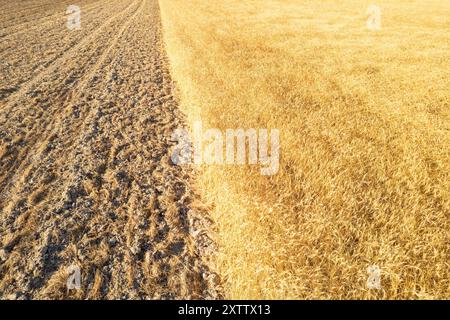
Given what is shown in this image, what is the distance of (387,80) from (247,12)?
24.2 meters

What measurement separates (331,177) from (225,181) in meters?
1.89

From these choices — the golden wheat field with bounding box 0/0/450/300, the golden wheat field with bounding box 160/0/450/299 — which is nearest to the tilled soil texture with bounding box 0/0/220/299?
Result: the golden wheat field with bounding box 0/0/450/300

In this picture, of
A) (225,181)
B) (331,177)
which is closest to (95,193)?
(225,181)

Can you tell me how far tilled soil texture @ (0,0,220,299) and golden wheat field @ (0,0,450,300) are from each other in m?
0.03

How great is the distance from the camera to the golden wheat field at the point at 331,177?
138 inches

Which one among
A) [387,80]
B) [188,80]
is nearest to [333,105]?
[387,80]

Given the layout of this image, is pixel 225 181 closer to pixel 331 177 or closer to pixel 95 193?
pixel 331 177

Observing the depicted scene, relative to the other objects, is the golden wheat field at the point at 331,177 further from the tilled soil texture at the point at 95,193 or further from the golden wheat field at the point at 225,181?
the tilled soil texture at the point at 95,193

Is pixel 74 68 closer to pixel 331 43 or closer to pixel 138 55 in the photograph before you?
pixel 138 55

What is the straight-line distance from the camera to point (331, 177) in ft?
16.6

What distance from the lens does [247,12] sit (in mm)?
30547

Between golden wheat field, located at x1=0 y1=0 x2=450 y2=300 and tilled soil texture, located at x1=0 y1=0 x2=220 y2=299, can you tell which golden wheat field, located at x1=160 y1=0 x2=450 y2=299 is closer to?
golden wheat field, located at x1=0 y1=0 x2=450 y2=300

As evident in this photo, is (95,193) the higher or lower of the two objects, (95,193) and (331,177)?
the lower

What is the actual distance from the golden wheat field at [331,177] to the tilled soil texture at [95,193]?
658 millimetres
